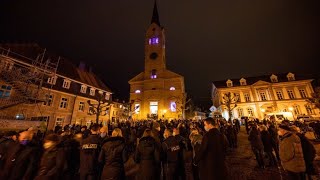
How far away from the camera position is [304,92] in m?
32.6

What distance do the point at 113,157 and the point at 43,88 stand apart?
21.5 m

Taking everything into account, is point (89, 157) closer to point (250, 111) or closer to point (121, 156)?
point (121, 156)

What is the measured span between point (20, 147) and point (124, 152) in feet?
8.28

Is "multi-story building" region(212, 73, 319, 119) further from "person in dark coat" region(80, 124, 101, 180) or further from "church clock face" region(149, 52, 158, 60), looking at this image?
"person in dark coat" region(80, 124, 101, 180)

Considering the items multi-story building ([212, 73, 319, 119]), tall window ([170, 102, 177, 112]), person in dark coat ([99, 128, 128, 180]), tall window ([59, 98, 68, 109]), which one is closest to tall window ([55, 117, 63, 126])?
tall window ([59, 98, 68, 109])

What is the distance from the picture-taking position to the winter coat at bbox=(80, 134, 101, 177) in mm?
3957

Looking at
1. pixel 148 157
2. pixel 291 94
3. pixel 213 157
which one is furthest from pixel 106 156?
pixel 291 94

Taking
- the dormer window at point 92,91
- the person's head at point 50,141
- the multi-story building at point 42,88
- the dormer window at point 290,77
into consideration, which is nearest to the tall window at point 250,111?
the dormer window at point 290,77

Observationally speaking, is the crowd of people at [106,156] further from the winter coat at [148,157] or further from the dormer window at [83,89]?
the dormer window at [83,89]

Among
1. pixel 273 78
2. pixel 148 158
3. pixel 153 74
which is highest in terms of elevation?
pixel 153 74

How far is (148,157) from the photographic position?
378 cm

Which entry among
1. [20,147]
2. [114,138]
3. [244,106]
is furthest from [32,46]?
[244,106]

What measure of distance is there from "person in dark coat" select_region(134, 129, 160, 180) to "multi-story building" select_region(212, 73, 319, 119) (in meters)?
31.9

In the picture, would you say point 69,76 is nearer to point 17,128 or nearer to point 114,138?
point 17,128
